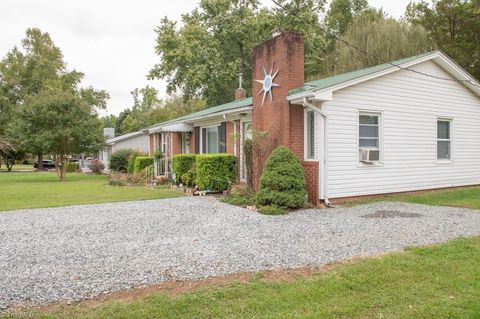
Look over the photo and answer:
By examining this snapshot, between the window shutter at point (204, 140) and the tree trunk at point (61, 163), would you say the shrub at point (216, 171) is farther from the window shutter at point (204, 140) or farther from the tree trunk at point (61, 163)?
the tree trunk at point (61, 163)

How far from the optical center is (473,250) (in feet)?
17.1

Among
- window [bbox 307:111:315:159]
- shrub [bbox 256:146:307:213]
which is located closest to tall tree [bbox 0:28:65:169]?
shrub [bbox 256:146:307:213]

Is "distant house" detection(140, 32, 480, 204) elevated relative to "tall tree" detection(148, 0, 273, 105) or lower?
lower

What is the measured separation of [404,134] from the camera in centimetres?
1126

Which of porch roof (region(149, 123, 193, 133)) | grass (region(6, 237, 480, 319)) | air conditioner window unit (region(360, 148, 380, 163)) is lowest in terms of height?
grass (region(6, 237, 480, 319))

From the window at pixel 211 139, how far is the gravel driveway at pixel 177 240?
654 cm

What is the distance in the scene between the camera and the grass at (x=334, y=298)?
3332mm

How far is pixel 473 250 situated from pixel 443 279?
149 cm

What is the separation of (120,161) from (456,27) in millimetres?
23805

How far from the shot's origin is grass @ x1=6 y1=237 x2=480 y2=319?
3332 mm

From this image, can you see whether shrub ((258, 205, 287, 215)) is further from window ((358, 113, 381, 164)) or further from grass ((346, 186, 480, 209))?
window ((358, 113, 381, 164))

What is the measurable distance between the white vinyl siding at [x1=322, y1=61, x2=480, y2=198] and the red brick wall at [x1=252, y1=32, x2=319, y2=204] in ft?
2.32

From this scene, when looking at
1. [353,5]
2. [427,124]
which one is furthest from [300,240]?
[353,5]

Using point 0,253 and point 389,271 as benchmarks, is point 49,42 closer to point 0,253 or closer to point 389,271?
point 0,253
